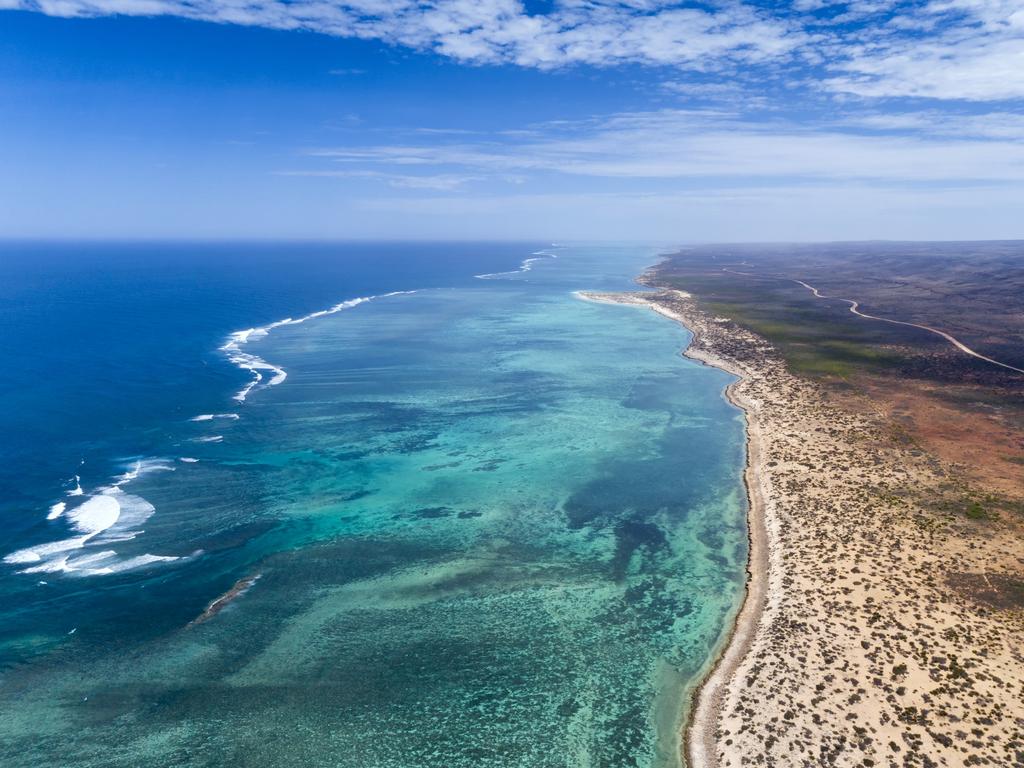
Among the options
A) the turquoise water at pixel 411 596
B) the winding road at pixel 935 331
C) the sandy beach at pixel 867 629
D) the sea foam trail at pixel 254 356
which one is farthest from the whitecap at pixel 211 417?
the winding road at pixel 935 331

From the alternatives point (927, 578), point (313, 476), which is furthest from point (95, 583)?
point (927, 578)

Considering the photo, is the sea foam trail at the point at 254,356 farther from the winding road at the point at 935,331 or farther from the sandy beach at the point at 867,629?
the winding road at the point at 935,331

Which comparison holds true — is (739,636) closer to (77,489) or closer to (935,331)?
(77,489)

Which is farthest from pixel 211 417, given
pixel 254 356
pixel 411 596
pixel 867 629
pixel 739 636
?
pixel 867 629

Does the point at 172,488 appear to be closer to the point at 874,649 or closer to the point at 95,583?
the point at 95,583

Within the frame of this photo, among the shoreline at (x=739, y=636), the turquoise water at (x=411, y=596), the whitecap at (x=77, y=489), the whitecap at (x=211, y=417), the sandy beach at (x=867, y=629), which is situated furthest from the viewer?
the whitecap at (x=211, y=417)

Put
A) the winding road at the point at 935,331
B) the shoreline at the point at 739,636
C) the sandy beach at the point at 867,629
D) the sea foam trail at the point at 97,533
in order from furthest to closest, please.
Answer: the winding road at the point at 935,331
the sea foam trail at the point at 97,533
the shoreline at the point at 739,636
the sandy beach at the point at 867,629
